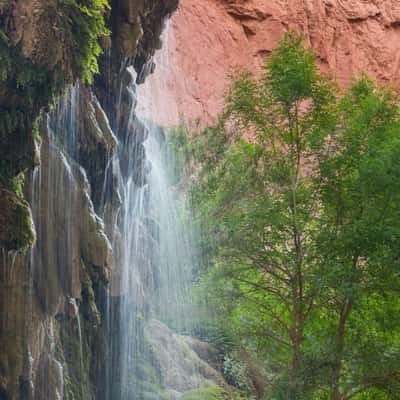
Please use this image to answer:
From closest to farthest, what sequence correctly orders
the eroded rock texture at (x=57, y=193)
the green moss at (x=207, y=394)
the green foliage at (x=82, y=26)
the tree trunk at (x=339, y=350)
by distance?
the green foliage at (x=82, y=26) < the eroded rock texture at (x=57, y=193) < the tree trunk at (x=339, y=350) < the green moss at (x=207, y=394)

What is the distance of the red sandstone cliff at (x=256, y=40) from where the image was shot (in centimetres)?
3250

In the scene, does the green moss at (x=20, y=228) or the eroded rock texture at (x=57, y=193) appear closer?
the eroded rock texture at (x=57, y=193)

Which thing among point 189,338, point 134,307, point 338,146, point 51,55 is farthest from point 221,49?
point 51,55

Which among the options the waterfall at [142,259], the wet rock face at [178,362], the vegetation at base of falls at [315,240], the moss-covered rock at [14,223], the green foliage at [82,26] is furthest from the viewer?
the wet rock face at [178,362]

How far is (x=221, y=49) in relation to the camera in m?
33.9

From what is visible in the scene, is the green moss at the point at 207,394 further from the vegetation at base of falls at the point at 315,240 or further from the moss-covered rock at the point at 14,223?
the moss-covered rock at the point at 14,223

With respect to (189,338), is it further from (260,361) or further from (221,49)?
(221,49)

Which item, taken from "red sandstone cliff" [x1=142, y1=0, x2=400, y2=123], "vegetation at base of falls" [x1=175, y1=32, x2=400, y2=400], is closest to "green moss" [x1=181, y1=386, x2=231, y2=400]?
"vegetation at base of falls" [x1=175, y1=32, x2=400, y2=400]

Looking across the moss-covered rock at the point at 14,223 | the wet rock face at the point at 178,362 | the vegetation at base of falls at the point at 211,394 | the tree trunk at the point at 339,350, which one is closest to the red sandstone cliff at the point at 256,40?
the wet rock face at the point at 178,362

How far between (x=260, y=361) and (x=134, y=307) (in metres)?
4.96

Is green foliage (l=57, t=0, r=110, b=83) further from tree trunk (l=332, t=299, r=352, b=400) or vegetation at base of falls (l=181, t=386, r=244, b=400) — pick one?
vegetation at base of falls (l=181, t=386, r=244, b=400)

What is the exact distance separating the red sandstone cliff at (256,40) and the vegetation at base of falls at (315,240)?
808 inches

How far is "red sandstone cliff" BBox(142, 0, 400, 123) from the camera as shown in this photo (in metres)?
32.5

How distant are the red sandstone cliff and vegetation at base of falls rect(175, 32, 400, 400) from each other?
2052 cm
